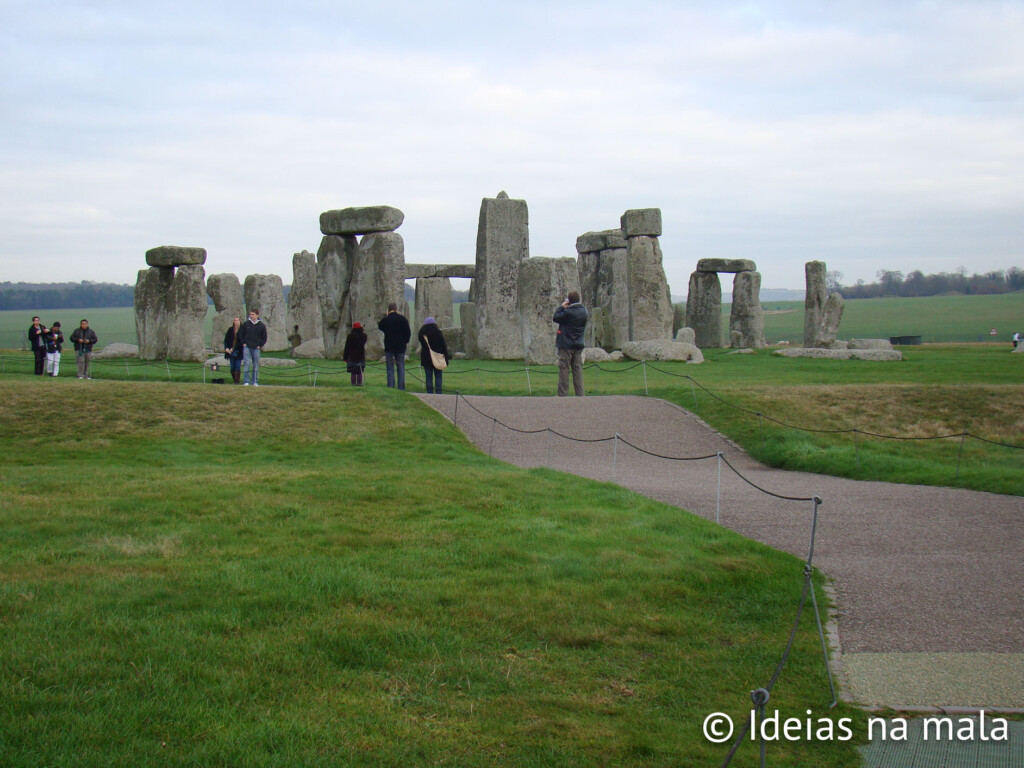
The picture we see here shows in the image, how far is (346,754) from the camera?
438cm

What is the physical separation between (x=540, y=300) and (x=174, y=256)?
33.8 ft

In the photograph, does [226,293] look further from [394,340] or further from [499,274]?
[394,340]

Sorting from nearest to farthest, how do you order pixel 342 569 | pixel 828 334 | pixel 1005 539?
pixel 342 569
pixel 1005 539
pixel 828 334

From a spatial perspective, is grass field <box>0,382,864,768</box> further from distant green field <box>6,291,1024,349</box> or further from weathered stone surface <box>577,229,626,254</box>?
distant green field <box>6,291,1024,349</box>

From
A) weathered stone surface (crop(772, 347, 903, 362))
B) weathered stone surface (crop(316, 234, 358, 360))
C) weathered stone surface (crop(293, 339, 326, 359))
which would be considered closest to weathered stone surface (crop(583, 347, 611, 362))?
weathered stone surface (crop(772, 347, 903, 362))

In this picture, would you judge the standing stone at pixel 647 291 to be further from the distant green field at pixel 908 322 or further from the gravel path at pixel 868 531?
the distant green field at pixel 908 322

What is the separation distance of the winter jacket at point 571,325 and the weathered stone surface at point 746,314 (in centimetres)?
2214

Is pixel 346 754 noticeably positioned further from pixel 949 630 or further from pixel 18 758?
pixel 949 630

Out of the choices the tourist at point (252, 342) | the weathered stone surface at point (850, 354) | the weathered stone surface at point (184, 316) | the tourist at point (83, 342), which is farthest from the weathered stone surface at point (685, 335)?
the tourist at point (83, 342)

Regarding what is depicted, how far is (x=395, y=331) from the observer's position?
18031 mm

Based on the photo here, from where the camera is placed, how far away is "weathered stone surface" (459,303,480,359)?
29047 mm

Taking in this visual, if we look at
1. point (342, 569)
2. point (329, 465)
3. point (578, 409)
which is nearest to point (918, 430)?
point (578, 409)

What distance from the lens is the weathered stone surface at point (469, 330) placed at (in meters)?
29.0

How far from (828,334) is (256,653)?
3306 centimetres
